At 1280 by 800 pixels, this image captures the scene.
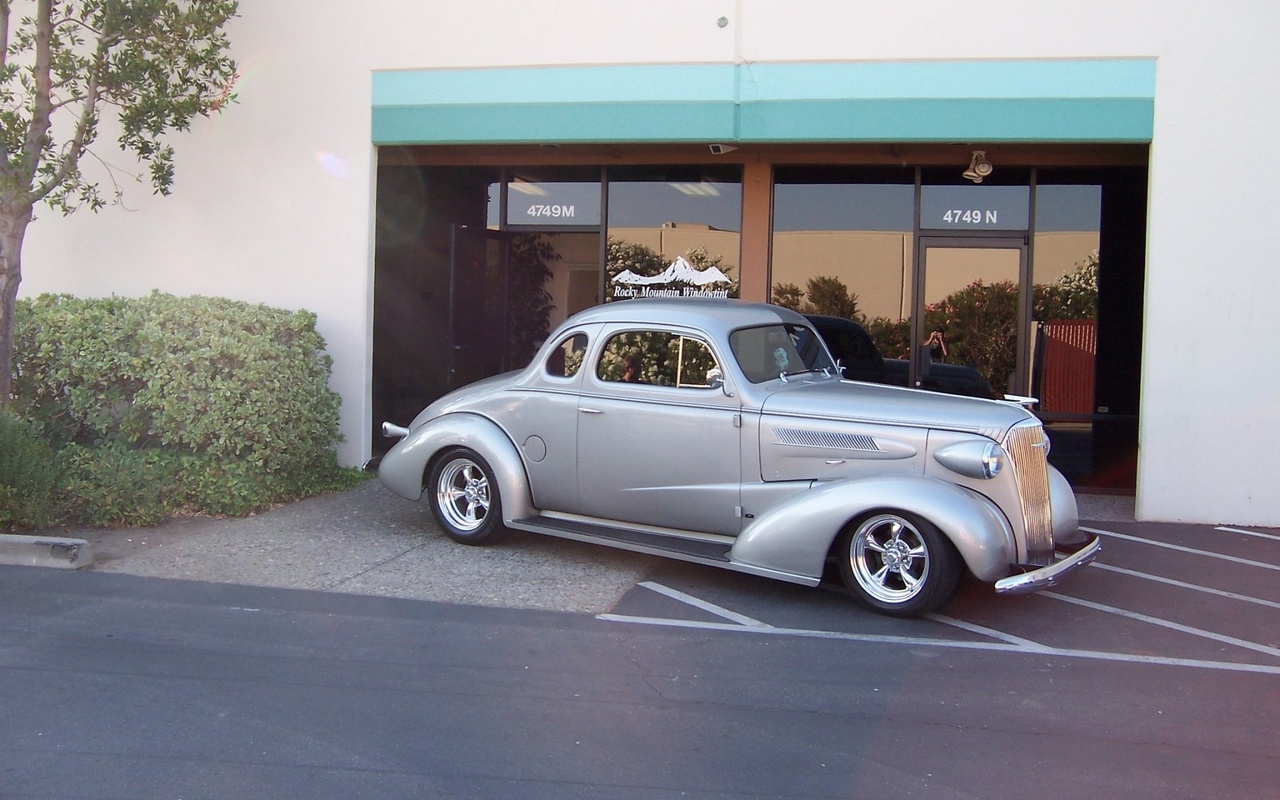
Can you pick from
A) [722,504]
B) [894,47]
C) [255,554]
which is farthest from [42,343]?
[894,47]

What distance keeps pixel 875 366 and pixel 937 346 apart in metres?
0.79

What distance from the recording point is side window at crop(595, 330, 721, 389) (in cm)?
709

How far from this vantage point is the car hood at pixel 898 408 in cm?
625

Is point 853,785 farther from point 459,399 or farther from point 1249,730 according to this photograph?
point 459,399

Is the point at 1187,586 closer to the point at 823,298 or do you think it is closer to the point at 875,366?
the point at 875,366

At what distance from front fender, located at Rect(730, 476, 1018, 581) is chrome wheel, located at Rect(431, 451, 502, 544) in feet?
6.77

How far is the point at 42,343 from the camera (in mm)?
9320

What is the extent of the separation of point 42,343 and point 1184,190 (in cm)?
984

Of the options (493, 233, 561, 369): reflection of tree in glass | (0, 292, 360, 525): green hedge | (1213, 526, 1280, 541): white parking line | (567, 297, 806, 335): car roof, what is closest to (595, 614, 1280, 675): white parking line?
(567, 297, 806, 335): car roof

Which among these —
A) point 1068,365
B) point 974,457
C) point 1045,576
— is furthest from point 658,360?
point 1068,365

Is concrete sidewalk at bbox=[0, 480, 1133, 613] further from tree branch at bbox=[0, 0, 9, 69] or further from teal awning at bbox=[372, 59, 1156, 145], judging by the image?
tree branch at bbox=[0, 0, 9, 69]

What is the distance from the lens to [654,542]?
7004 mm

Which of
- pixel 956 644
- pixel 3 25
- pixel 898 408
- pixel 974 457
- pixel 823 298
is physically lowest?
pixel 956 644

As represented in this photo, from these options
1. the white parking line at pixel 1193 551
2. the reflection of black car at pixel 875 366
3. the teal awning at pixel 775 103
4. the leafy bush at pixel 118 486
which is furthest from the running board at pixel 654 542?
the teal awning at pixel 775 103
